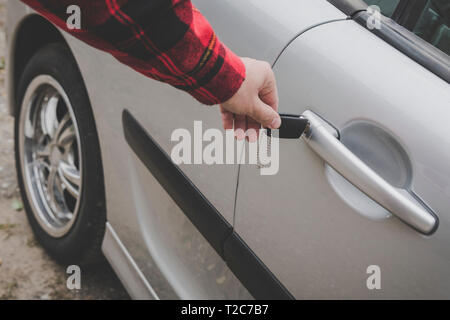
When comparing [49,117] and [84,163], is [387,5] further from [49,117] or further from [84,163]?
[49,117]

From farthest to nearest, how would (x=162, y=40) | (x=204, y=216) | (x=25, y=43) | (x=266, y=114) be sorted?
1. (x=25, y=43)
2. (x=204, y=216)
3. (x=266, y=114)
4. (x=162, y=40)

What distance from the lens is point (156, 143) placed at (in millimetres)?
1518

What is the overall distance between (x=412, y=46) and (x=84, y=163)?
4.01 feet

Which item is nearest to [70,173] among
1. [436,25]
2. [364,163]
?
[364,163]

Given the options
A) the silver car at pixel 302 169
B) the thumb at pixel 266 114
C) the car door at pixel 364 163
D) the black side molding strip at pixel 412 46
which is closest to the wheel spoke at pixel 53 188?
the silver car at pixel 302 169

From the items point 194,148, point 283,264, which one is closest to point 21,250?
point 194,148

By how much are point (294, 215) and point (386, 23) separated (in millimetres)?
521

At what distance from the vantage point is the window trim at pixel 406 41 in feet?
3.57

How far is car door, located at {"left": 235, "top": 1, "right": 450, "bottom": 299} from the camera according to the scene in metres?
0.98

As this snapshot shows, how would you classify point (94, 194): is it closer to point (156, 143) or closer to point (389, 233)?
point (156, 143)

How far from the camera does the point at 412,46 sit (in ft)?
3.67

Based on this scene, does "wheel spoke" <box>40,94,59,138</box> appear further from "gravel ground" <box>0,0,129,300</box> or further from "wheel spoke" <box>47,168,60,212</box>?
"gravel ground" <box>0,0,129,300</box>

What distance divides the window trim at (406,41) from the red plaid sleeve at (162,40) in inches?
14.7

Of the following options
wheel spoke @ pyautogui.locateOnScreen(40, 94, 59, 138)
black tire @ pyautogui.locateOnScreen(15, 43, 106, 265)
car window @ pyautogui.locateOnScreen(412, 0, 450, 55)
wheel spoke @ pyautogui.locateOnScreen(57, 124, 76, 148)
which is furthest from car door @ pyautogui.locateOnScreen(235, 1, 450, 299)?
wheel spoke @ pyautogui.locateOnScreen(40, 94, 59, 138)
